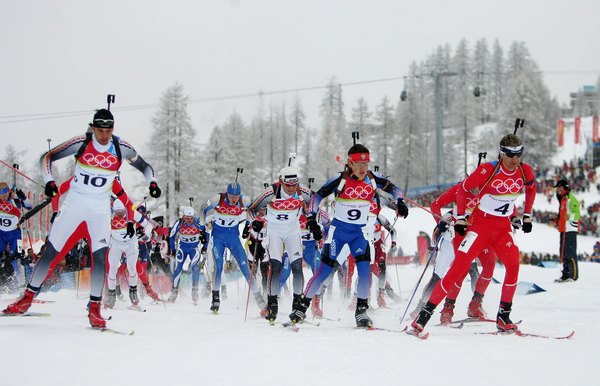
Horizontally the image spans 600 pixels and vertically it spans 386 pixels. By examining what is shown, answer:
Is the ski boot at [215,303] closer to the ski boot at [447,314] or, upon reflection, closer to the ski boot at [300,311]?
the ski boot at [300,311]

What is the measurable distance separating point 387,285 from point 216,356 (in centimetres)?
816

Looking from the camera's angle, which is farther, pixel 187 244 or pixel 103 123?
pixel 187 244

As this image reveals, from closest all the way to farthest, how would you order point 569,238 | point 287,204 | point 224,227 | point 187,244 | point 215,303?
point 287,204
point 215,303
point 224,227
point 569,238
point 187,244

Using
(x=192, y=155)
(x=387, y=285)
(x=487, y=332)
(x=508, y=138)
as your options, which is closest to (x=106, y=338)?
(x=487, y=332)

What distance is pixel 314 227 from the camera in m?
7.36

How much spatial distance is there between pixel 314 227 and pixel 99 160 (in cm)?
295

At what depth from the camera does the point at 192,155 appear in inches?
1805

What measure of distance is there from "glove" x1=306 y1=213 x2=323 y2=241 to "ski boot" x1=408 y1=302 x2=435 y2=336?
1.66 m

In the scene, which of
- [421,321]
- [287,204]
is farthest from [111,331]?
[287,204]

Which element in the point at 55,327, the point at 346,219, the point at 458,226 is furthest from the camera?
the point at 346,219

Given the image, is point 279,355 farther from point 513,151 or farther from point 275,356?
point 513,151

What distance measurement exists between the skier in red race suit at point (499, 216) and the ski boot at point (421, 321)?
1.28ft

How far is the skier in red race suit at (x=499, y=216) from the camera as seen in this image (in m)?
6.89

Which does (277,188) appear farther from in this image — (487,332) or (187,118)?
(187,118)
